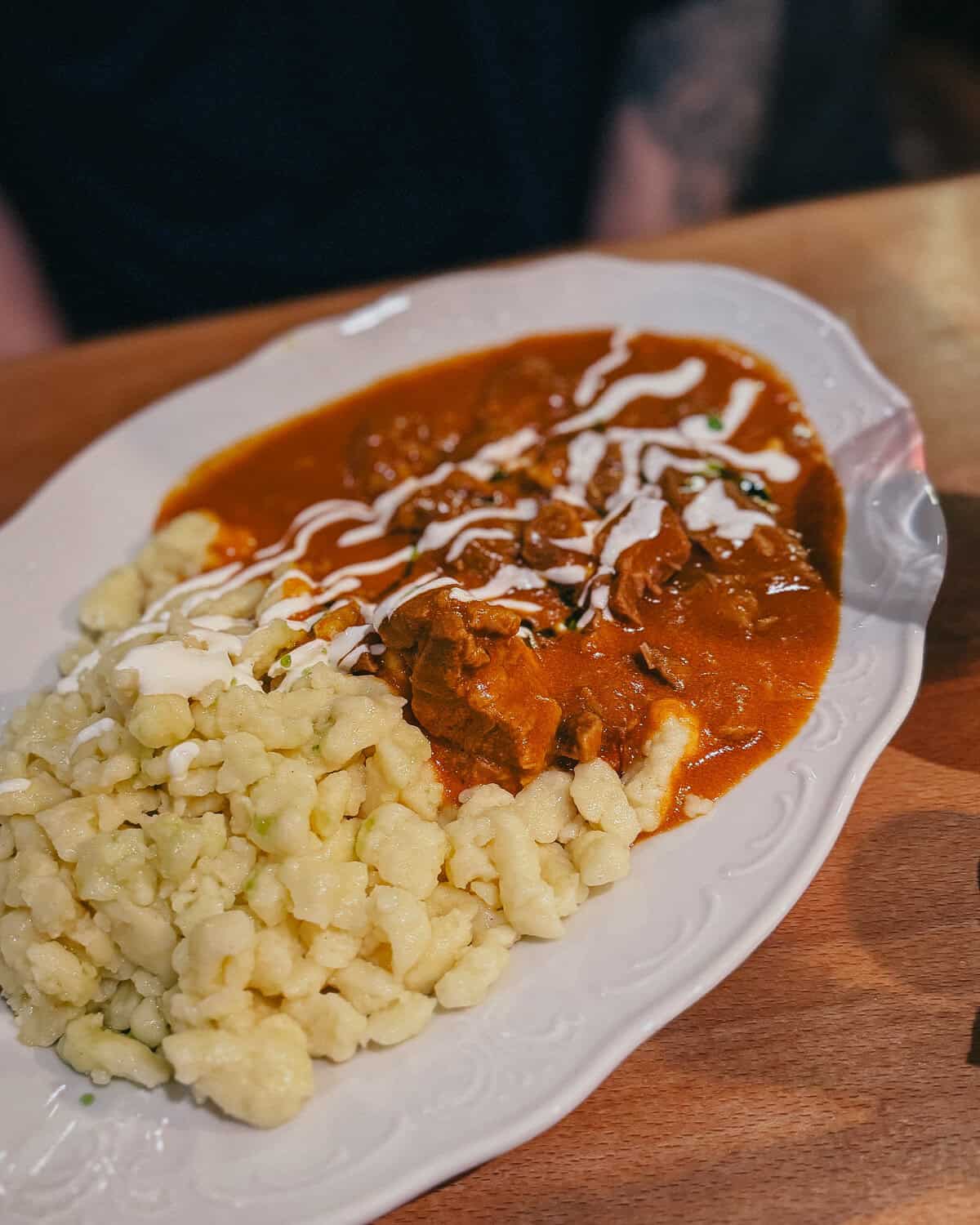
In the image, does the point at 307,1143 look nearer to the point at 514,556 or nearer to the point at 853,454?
the point at 514,556

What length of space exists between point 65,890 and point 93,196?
9.89ft

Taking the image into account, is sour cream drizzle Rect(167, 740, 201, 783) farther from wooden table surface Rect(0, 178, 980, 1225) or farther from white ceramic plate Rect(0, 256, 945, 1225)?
wooden table surface Rect(0, 178, 980, 1225)

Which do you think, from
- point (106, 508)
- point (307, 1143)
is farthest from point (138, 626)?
point (307, 1143)

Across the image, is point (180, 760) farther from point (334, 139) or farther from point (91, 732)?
point (334, 139)

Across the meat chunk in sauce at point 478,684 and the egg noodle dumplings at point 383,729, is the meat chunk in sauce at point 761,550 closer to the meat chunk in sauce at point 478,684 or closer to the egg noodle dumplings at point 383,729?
the egg noodle dumplings at point 383,729

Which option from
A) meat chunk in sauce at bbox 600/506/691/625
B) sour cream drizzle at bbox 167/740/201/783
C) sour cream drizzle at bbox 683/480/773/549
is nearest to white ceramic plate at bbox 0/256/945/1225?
sour cream drizzle at bbox 683/480/773/549

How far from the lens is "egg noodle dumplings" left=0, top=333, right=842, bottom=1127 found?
1.96 metres

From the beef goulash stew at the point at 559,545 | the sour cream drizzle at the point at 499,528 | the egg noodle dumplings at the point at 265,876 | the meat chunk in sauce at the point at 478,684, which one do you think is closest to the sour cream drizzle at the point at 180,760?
the egg noodle dumplings at the point at 265,876

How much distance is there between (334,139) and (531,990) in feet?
10.7

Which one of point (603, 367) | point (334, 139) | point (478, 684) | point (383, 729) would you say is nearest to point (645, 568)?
point (478, 684)

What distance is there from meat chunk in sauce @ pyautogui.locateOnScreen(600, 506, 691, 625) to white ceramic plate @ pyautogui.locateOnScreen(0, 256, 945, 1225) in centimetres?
42

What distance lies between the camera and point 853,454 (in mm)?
2793

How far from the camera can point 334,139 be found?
3.98m

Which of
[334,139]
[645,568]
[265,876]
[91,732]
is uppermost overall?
[334,139]
